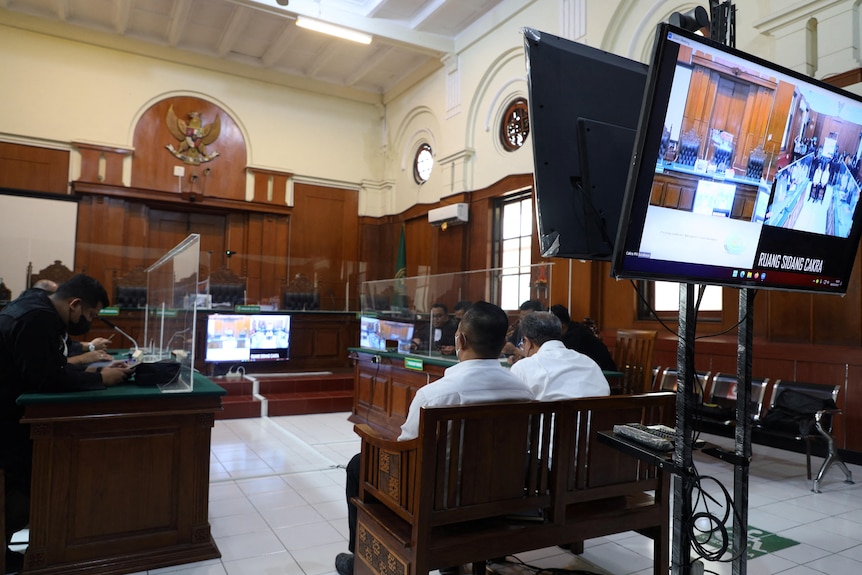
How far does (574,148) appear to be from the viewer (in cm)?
140

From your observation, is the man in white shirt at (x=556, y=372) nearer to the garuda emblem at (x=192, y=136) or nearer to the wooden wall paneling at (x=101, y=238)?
the wooden wall paneling at (x=101, y=238)

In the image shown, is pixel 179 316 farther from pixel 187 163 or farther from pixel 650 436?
pixel 187 163

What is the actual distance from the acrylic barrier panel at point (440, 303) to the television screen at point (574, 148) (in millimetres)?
3556

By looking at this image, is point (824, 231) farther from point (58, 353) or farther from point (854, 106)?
point (58, 353)

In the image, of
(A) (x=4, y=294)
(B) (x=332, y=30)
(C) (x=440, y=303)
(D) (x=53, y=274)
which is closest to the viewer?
(C) (x=440, y=303)

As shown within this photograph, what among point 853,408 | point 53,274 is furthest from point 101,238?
point 853,408

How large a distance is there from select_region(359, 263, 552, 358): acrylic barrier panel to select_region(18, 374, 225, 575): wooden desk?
289 centimetres

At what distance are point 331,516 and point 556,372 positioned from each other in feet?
5.52

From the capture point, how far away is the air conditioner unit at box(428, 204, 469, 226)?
892cm

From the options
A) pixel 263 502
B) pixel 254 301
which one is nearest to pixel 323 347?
pixel 254 301

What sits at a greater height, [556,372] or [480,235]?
[480,235]

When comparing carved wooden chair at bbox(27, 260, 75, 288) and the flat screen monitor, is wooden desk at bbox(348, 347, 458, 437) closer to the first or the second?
the flat screen monitor

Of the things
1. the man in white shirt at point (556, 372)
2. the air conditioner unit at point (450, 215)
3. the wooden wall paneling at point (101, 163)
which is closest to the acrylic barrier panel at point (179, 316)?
the man in white shirt at point (556, 372)

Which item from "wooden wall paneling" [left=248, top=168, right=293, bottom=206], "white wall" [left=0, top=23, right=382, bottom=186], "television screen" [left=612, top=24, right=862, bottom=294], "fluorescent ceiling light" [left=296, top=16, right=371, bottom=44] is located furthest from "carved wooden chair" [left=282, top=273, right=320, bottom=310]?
"television screen" [left=612, top=24, right=862, bottom=294]
